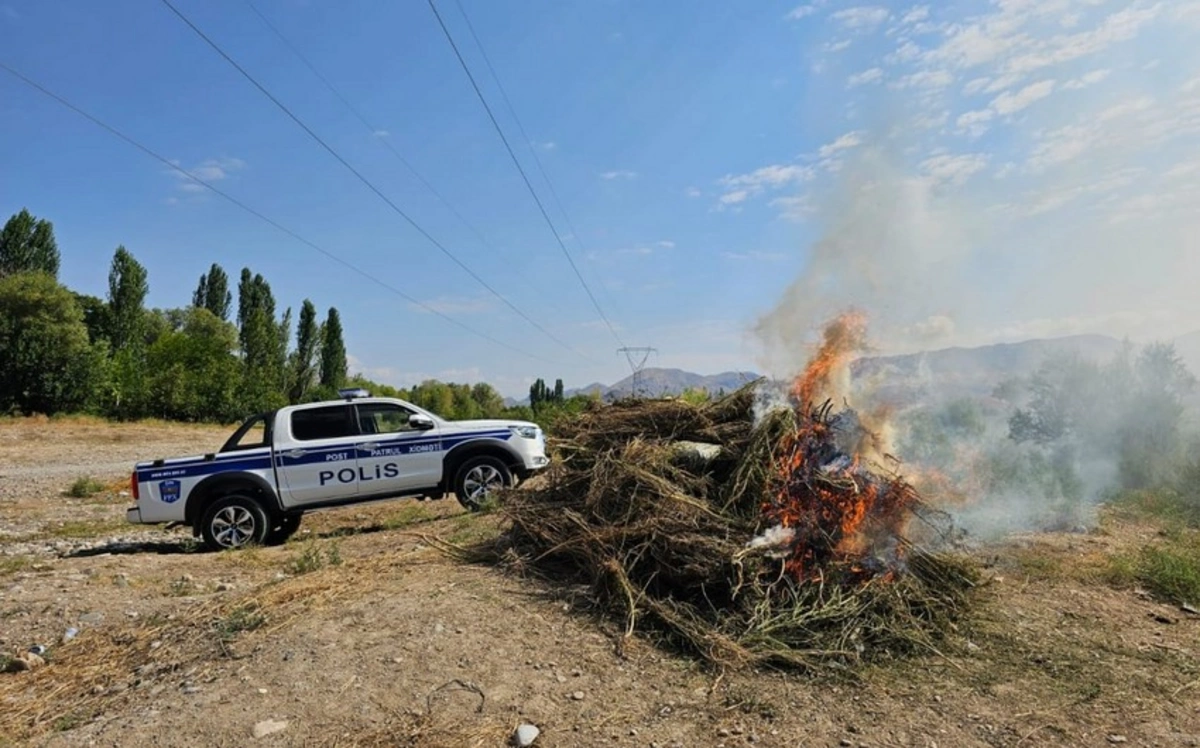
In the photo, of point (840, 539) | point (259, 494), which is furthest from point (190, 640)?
point (840, 539)

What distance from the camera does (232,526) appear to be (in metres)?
8.73

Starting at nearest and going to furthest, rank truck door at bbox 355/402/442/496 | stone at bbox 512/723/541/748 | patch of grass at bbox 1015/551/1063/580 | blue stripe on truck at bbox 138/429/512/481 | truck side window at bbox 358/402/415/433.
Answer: stone at bbox 512/723/541/748 < patch of grass at bbox 1015/551/1063/580 < blue stripe on truck at bbox 138/429/512/481 < truck door at bbox 355/402/442/496 < truck side window at bbox 358/402/415/433

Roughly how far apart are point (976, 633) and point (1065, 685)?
80 centimetres

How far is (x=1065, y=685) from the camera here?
432 centimetres

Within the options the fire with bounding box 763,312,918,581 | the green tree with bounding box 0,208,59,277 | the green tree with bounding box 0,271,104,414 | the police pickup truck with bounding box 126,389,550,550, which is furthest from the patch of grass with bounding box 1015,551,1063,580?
the green tree with bounding box 0,208,59,277

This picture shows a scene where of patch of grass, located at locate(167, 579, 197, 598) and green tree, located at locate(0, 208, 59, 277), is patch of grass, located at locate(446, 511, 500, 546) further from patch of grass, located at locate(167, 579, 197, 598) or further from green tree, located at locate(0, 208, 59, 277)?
green tree, located at locate(0, 208, 59, 277)

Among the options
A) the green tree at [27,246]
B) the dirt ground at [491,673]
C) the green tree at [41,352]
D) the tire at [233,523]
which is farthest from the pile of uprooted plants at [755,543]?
the green tree at [27,246]

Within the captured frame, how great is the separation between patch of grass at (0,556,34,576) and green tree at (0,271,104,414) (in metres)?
36.2

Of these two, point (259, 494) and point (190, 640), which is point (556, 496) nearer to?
point (190, 640)

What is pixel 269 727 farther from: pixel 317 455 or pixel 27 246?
pixel 27 246

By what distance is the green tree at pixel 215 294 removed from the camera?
65375mm

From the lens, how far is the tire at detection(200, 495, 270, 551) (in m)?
8.66

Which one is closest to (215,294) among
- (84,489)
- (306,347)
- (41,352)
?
(306,347)

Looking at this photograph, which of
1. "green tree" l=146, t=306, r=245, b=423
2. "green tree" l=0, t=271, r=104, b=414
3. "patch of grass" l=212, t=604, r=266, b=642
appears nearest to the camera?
"patch of grass" l=212, t=604, r=266, b=642
